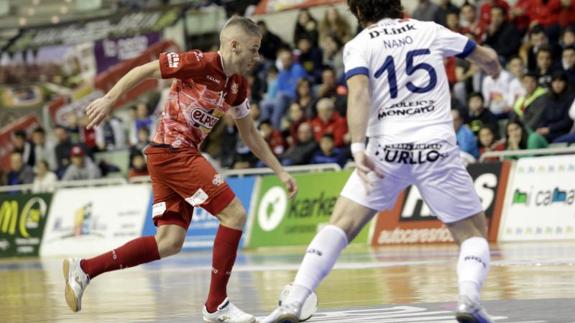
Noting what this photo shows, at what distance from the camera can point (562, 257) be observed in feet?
54.0

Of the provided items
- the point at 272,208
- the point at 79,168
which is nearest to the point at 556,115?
the point at 272,208

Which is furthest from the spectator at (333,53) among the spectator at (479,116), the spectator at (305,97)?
the spectator at (479,116)

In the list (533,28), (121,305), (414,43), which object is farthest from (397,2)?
(533,28)

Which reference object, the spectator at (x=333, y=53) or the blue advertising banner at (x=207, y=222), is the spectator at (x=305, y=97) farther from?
the blue advertising banner at (x=207, y=222)

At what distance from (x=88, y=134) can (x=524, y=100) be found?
525 inches

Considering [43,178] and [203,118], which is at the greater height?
[203,118]

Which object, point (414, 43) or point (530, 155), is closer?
point (414, 43)

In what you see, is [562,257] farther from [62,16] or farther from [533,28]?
[62,16]

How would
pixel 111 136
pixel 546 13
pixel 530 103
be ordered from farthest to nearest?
pixel 111 136 < pixel 546 13 < pixel 530 103

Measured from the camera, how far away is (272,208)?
25266 millimetres

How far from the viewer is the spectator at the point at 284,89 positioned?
28391mm

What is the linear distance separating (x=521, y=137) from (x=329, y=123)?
479cm

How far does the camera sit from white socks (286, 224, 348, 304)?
320 inches

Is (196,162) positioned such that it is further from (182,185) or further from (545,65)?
(545,65)
